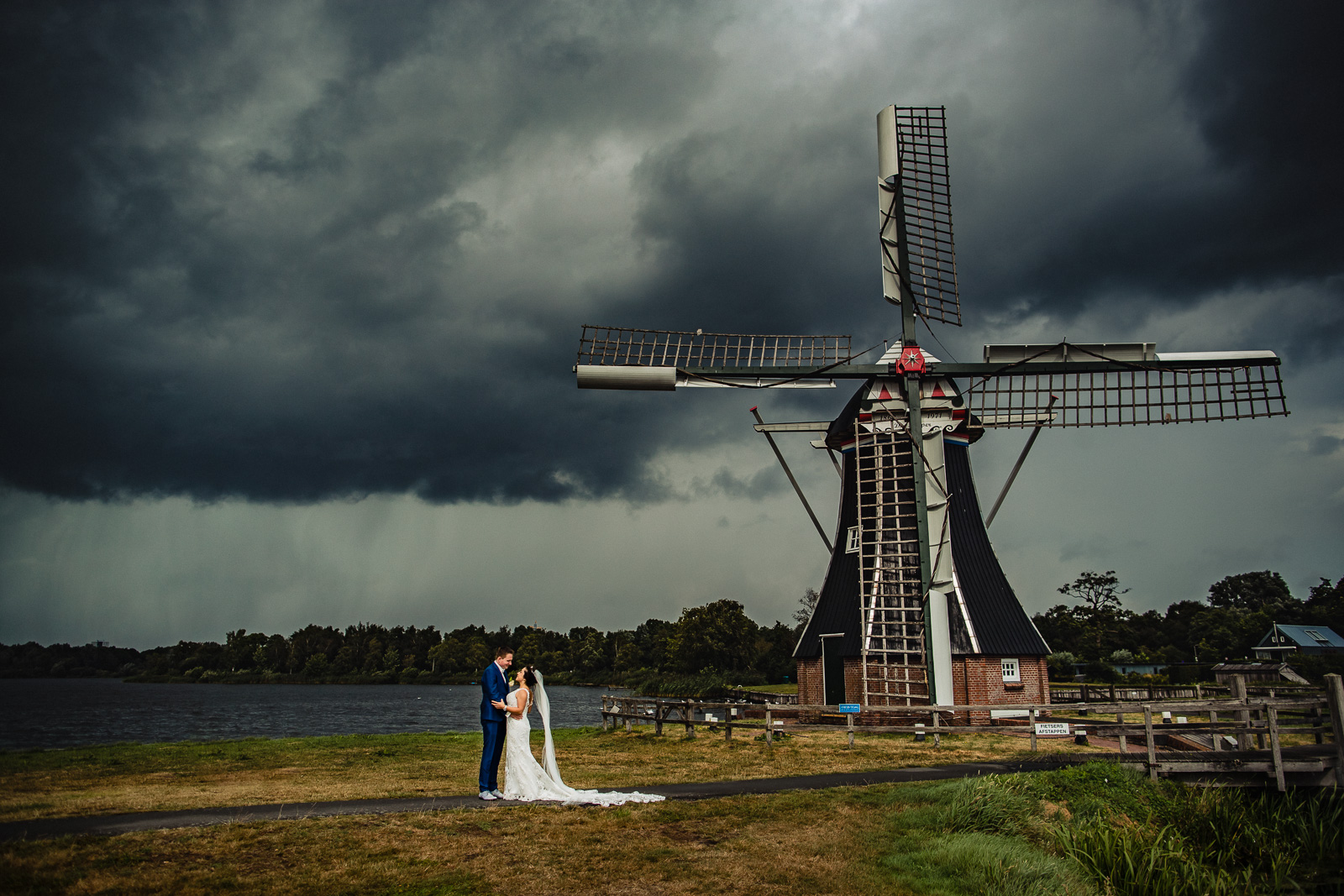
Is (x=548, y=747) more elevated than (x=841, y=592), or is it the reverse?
(x=841, y=592)

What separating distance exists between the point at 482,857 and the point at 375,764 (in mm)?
8865

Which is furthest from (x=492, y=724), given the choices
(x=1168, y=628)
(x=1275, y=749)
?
(x=1168, y=628)

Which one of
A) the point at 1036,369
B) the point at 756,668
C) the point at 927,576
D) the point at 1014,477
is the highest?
the point at 1036,369

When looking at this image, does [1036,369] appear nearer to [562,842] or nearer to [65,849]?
[562,842]

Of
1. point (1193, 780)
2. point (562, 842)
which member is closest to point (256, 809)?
point (562, 842)

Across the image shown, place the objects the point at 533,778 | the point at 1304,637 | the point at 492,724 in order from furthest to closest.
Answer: the point at 1304,637, the point at 492,724, the point at 533,778

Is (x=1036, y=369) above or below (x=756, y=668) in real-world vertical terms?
above

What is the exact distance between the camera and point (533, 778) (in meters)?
9.95

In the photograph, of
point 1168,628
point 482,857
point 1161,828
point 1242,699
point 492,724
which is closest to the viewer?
point 482,857

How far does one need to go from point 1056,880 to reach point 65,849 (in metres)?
8.71

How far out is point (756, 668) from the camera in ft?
275

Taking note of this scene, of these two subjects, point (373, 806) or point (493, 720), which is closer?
point (373, 806)

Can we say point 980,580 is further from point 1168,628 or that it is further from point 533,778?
point 1168,628

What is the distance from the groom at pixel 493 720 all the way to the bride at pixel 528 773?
0.34 feet
